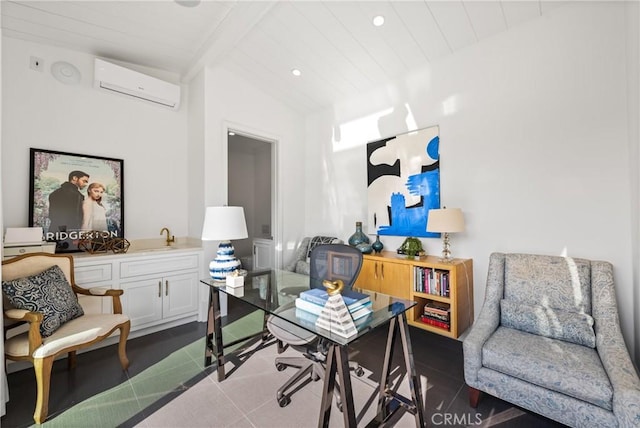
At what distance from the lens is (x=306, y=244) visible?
404 centimetres

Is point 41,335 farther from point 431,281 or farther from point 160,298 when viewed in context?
point 431,281

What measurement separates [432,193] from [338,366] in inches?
91.4

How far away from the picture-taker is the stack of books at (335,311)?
1.31 m

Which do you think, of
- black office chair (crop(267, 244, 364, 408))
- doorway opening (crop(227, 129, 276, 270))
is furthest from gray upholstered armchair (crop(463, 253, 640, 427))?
doorway opening (crop(227, 129, 276, 270))

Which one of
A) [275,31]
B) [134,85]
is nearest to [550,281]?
[275,31]

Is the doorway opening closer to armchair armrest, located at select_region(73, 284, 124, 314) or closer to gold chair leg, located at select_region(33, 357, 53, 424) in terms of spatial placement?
armchair armrest, located at select_region(73, 284, 124, 314)

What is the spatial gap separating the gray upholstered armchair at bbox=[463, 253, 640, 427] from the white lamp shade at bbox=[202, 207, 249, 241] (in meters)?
2.03

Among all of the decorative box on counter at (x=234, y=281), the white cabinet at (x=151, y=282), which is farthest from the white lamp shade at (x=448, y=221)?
the white cabinet at (x=151, y=282)

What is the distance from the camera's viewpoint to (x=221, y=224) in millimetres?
2443

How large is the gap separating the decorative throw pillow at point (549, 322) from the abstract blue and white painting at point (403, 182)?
1087 mm

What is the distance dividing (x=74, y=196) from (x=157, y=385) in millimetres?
2084

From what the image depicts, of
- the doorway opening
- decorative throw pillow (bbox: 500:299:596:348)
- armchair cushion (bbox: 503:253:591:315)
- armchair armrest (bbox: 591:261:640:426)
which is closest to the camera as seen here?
armchair armrest (bbox: 591:261:640:426)

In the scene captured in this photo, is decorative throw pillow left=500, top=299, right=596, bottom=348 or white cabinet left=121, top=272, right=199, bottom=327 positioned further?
white cabinet left=121, top=272, right=199, bottom=327

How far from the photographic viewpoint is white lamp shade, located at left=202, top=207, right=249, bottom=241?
7.96 feet
